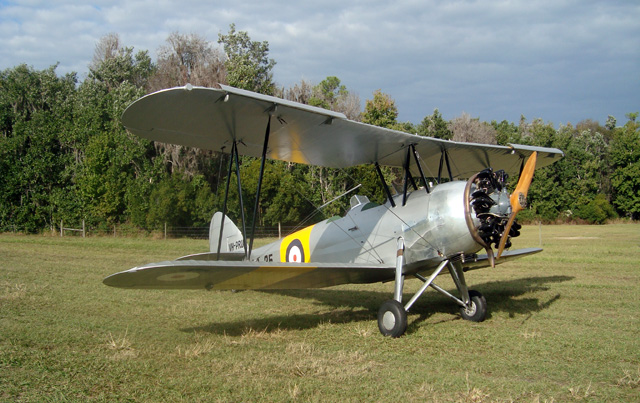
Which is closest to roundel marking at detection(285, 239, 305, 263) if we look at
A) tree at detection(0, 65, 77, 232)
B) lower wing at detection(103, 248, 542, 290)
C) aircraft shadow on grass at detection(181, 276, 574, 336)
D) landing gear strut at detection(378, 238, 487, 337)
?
aircraft shadow on grass at detection(181, 276, 574, 336)

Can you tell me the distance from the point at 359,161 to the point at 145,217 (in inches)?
889

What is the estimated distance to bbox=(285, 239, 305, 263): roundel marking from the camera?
29.0 ft

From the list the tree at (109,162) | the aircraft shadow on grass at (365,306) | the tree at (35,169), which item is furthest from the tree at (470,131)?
the aircraft shadow on grass at (365,306)

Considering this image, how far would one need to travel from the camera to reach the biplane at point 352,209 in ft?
19.1

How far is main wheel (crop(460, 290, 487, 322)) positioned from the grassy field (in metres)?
0.20

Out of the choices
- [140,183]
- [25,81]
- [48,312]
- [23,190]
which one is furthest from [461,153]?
[25,81]

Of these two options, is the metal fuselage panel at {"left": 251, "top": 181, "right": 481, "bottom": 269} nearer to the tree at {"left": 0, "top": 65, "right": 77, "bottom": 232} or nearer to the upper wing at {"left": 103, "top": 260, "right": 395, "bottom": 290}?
the upper wing at {"left": 103, "top": 260, "right": 395, "bottom": 290}

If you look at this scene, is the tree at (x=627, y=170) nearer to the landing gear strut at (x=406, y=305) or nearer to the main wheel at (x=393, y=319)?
the landing gear strut at (x=406, y=305)

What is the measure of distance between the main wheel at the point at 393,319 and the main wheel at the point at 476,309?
1.63 meters

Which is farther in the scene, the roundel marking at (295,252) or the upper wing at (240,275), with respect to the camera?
the roundel marking at (295,252)

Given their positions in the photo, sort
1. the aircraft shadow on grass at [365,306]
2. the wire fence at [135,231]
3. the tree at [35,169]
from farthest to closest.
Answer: the tree at [35,169], the wire fence at [135,231], the aircraft shadow on grass at [365,306]

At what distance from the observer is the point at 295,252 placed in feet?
29.5

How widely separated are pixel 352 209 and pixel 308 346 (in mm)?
3117

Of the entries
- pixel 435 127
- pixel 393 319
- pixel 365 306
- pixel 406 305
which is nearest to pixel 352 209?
pixel 365 306
